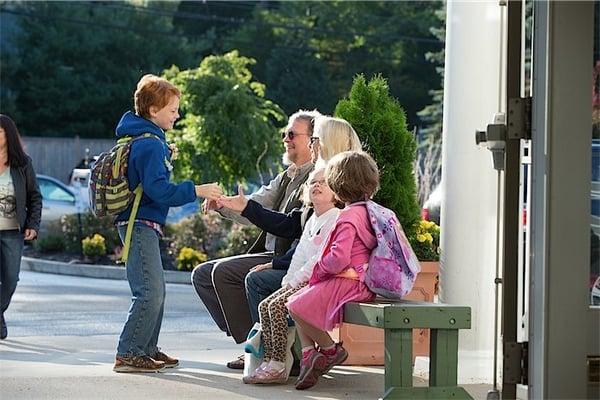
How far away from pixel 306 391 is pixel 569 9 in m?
2.65

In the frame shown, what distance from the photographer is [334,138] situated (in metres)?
7.62

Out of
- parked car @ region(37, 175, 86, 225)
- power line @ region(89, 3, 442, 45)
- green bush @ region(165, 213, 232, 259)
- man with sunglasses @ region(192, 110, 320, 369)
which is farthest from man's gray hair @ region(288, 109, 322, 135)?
power line @ region(89, 3, 442, 45)

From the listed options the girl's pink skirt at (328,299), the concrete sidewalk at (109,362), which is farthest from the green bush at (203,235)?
the girl's pink skirt at (328,299)

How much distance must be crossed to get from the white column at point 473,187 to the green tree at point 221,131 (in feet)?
41.7

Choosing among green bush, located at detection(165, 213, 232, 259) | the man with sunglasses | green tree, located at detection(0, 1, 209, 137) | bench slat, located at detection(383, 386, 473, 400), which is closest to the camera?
bench slat, located at detection(383, 386, 473, 400)

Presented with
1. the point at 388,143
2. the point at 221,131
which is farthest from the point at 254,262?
the point at 221,131

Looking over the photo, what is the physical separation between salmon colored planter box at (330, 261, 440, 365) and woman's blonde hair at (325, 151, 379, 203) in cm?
143

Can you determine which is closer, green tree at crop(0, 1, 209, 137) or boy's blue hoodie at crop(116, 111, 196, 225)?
boy's blue hoodie at crop(116, 111, 196, 225)

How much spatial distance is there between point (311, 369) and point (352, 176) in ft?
3.64

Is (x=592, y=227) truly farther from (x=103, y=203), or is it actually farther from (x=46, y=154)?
(x=46, y=154)

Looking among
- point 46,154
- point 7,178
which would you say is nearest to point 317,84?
point 46,154

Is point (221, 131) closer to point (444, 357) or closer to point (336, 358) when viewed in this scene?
point (336, 358)

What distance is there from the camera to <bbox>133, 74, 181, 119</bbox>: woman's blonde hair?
7.90m

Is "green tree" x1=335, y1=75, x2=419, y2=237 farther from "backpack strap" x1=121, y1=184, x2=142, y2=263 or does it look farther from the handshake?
"backpack strap" x1=121, y1=184, x2=142, y2=263
